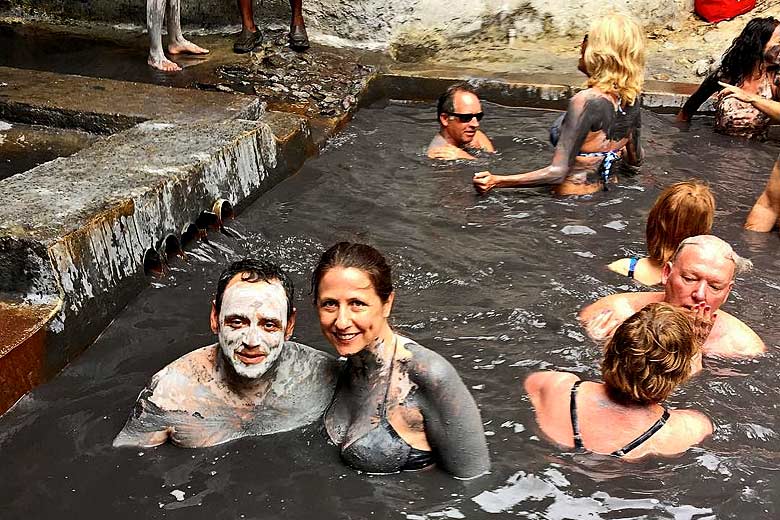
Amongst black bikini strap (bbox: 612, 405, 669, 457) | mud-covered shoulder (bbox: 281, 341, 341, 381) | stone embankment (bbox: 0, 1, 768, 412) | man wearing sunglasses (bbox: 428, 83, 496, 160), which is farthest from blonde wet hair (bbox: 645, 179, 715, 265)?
stone embankment (bbox: 0, 1, 768, 412)

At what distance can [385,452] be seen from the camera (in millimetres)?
3535

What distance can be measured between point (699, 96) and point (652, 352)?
495 cm

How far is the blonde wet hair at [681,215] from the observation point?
15.1 ft

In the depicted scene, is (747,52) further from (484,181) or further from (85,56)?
(85,56)

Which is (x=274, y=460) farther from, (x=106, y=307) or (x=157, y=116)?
(x=157, y=116)

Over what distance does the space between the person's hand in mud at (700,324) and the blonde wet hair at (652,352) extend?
2.19 ft

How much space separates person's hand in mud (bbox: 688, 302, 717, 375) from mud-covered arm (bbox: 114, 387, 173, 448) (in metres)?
2.29

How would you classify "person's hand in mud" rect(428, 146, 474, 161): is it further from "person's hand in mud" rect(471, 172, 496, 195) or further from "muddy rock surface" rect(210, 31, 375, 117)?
"muddy rock surface" rect(210, 31, 375, 117)

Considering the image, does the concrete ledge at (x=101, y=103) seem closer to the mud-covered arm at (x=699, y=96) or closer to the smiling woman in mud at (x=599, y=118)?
the smiling woman in mud at (x=599, y=118)

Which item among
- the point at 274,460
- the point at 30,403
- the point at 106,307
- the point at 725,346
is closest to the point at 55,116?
the point at 106,307

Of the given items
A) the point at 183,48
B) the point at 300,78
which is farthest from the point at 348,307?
the point at 183,48

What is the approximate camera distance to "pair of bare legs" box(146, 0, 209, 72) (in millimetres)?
7957

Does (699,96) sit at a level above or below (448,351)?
above

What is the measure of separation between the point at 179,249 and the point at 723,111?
15.6 feet
